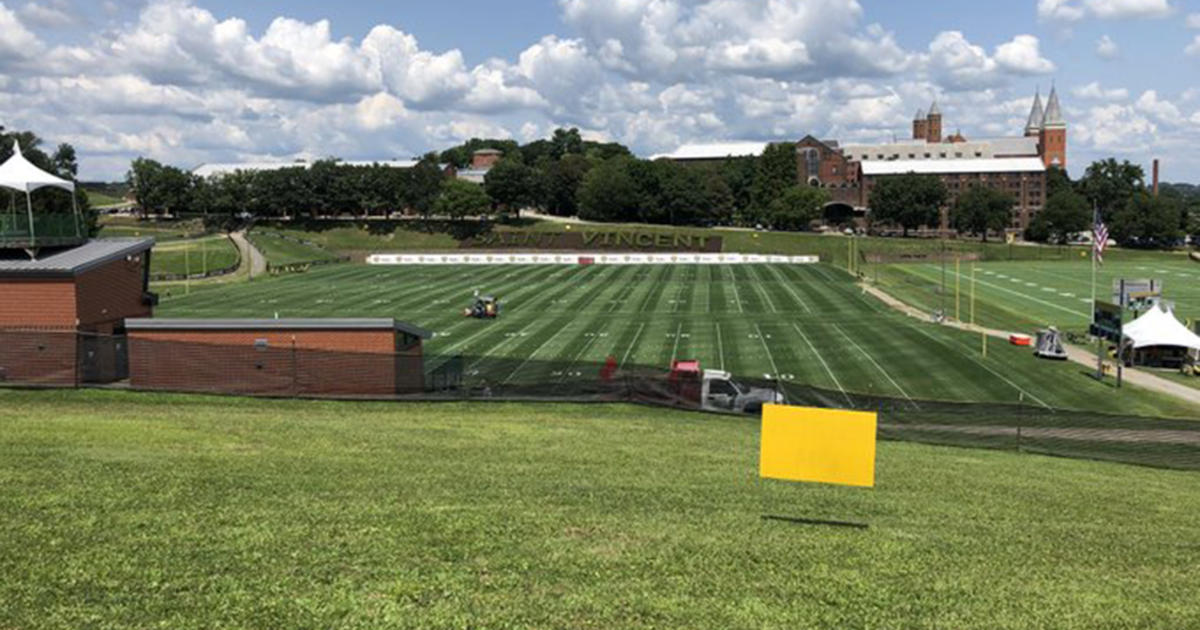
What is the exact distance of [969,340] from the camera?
49.4m

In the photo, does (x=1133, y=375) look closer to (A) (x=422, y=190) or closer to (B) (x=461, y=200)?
(B) (x=461, y=200)

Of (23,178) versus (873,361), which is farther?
(873,361)

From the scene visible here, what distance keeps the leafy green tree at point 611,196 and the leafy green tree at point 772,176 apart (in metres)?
28.6

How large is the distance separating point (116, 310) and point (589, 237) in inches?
5091

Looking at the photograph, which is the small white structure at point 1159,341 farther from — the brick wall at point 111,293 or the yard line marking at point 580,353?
the brick wall at point 111,293

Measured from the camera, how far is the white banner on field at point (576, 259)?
120 metres

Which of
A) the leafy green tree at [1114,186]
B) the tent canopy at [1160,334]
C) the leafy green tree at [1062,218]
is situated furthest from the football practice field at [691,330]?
the leafy green tree at [1114,186]

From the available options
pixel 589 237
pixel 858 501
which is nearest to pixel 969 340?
pixel 858 501

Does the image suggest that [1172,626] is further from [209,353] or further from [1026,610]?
[209,353]

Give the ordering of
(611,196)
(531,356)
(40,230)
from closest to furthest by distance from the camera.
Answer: (40,230) → (531,356) → (611,196)

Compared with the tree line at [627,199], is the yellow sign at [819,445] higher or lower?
A: lower

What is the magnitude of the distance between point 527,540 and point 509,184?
165255mm

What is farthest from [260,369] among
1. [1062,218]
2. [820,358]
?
[1062,218]

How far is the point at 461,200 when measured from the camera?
164125 mm
